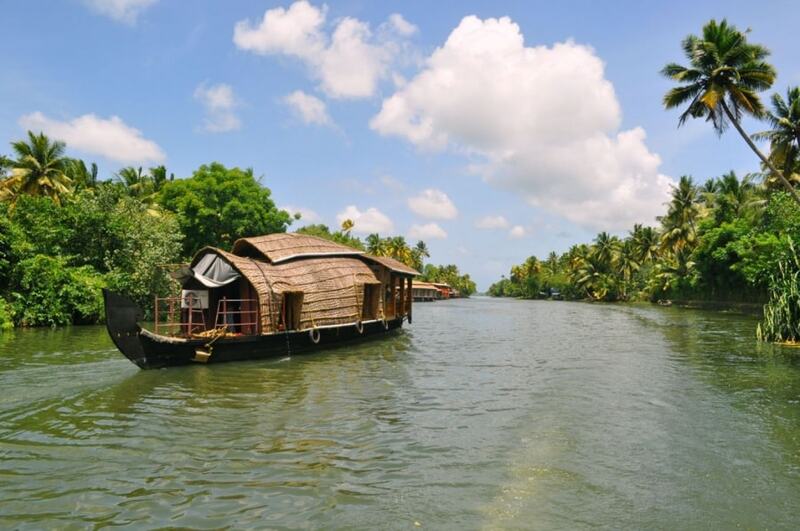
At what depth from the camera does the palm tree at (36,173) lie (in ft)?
103

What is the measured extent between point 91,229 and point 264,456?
2242 centimetres

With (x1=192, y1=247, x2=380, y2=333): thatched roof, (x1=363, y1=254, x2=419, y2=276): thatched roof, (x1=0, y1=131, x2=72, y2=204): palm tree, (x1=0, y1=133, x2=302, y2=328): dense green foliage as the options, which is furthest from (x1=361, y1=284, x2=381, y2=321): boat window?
(x1=0, y1=131, x2=72, y2=204): palm tree

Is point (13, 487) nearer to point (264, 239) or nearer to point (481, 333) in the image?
point (264, 239)

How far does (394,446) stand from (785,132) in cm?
2792

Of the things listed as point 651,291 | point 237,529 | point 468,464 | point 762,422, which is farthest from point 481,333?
point 651,291

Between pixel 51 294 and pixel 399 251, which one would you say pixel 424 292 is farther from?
pixel 51 294

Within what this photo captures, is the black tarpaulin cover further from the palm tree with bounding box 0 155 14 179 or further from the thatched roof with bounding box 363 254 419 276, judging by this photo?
the palm tree with bounding box 0 155 14 179

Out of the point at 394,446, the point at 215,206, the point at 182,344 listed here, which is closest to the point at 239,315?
the point at 182,344

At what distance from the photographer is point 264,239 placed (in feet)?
56.0

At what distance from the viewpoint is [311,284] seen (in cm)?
1588

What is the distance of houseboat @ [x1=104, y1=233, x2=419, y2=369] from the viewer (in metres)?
12.1

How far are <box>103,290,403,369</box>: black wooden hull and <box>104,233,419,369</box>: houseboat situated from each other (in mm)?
21

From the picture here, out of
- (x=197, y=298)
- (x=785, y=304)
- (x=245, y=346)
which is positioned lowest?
(x=245, y=346)

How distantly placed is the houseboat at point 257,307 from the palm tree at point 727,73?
16.6 metres
